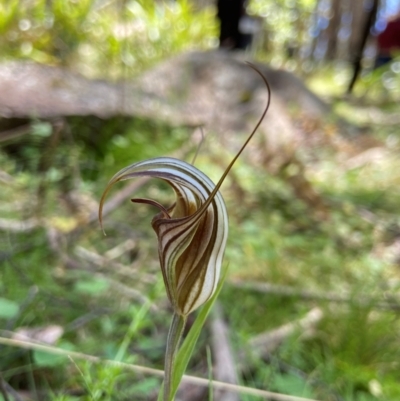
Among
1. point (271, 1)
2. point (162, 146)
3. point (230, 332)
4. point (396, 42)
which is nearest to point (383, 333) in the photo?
point (230, 332)

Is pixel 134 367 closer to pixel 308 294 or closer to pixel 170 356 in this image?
pixel 170 356

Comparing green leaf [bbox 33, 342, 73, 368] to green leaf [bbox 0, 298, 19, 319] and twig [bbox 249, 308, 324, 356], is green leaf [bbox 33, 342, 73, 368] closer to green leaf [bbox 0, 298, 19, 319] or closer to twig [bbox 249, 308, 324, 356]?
green leaf [bbox 0, 298, 19, 319]

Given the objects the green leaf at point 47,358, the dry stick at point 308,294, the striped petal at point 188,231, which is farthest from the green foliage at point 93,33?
the striped petal at point 188,231

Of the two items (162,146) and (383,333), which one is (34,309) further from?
(162,146)

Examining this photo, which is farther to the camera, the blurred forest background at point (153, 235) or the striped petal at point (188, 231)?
the blurred forest background at point (153, 235)

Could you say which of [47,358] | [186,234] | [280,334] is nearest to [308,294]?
[280,334]

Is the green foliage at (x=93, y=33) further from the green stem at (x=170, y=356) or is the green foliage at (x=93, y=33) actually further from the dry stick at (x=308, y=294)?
the green stem at (x=170, y=356)
